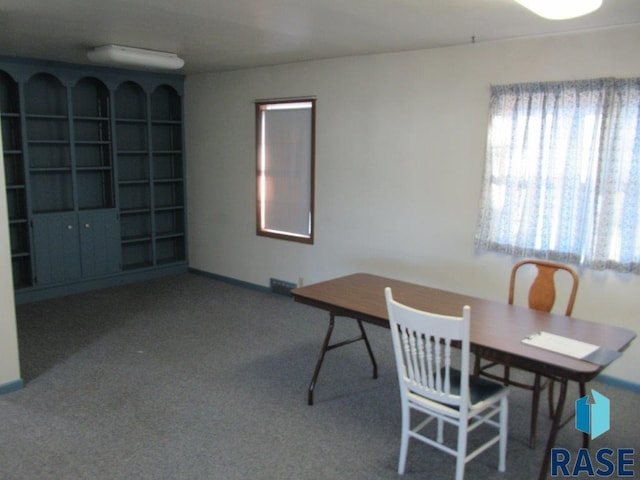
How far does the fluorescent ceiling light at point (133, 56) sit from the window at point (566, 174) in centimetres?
271

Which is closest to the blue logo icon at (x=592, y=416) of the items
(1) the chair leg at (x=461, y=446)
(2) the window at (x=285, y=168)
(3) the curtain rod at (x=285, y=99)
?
(1) the chair leg at (x=461, y=446)

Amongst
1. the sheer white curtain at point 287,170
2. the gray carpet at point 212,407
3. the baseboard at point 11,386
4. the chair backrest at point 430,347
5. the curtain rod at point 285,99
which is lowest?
the gray carpet at point 212,407

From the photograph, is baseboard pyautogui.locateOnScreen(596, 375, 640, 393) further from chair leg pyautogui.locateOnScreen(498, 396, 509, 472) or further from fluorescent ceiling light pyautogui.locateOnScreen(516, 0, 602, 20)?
fluorescent ceiling light pyautogui.locateOnScreen(516, 0, 602, 20)

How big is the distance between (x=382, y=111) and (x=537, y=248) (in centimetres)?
174

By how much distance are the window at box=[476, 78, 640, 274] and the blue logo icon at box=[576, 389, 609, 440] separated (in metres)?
0.89

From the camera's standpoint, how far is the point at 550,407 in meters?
3.08

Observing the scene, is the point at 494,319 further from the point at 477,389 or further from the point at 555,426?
the point at 555,426

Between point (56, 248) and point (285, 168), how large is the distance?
2.47 metres

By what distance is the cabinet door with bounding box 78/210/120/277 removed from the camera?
576 cm

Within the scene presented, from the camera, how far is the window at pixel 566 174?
3.42 metres

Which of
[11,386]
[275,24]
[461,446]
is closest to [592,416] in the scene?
[461,446]

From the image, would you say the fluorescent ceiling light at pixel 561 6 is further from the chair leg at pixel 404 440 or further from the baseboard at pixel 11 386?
the baseboard at pixel 11 386

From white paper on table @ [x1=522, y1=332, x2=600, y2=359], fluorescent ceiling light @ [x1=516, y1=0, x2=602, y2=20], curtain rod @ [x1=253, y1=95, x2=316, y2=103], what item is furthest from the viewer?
curtain rod @ [x1=253, y1=95, x2=316, y2=103]

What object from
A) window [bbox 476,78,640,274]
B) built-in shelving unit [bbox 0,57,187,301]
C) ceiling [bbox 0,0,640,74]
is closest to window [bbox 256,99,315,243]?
ceiling [bbox 0,0,640,74]
